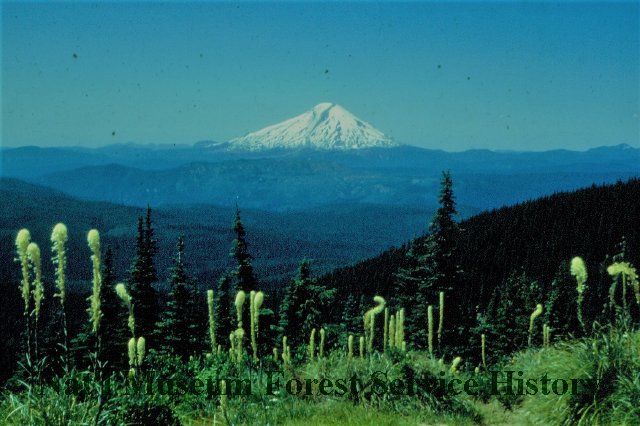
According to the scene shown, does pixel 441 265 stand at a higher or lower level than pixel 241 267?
higher

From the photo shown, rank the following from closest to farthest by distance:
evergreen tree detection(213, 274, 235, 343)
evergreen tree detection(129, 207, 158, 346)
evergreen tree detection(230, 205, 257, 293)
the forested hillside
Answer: evergreen tree detection(230, 205, 257, 293), evergreen tree detection(213, 274, 235, 343), evergreen tree detection(129, 207, 158, 346), the forested hillside

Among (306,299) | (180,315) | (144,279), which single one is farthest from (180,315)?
(306,299)

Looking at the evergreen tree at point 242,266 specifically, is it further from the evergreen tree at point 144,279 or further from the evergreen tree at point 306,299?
the evergreen tree at point 144,279

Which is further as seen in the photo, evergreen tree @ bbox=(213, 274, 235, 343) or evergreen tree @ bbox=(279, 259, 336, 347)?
evergreen tree @ bbox=(213, 274, 235, 343)

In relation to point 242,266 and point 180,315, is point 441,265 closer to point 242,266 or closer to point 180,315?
point 242,266

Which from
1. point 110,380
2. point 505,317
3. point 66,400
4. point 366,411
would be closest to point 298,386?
point 366,411

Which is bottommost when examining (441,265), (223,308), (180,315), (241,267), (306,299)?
(180,315)

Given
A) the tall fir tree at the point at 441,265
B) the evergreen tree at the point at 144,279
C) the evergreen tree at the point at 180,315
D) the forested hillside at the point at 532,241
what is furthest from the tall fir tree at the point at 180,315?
the forested hillside at the point at 532,241

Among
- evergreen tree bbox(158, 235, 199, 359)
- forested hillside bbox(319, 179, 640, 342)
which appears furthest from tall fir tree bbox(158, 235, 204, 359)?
forested hillside bbox(319, 179, 640, 342)

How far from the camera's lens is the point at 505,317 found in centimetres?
2683

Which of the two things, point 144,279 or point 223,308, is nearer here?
point 223,308

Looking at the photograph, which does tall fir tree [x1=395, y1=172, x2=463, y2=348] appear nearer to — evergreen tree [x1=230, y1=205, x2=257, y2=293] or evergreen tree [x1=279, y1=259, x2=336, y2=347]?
evergreen tree [x1=279, y1=259, x2=336, y2=347]

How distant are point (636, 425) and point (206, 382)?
526cm

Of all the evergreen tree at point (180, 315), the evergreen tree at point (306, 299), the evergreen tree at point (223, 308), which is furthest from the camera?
the evergreen tree at point (180, 315)
